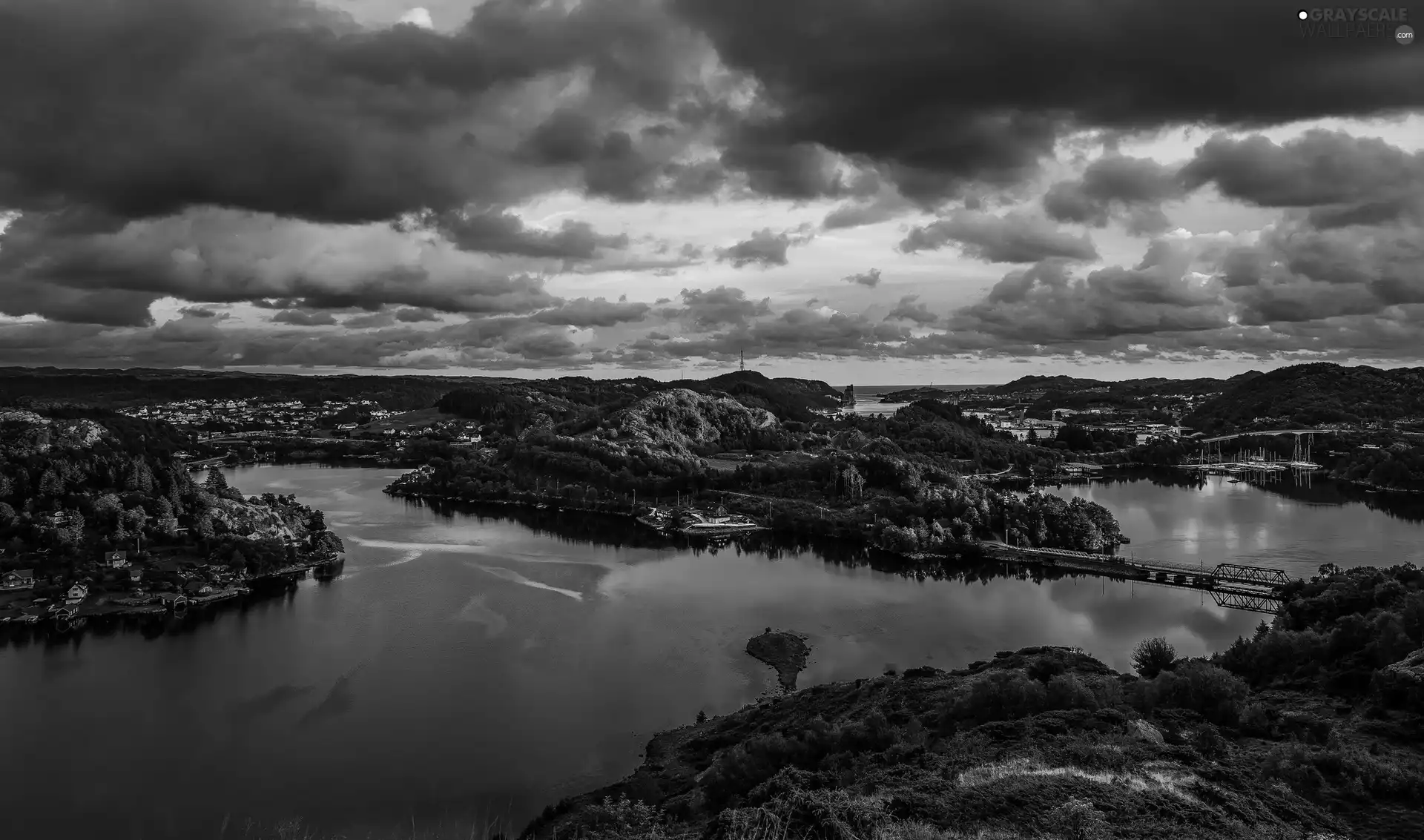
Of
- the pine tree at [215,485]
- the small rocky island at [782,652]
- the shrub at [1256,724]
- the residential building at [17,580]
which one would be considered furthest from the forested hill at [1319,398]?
the residential building at [17,580]

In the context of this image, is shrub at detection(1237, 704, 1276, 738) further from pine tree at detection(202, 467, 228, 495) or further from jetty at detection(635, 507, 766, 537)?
pine tree at detection(202, 467, 228, 495)

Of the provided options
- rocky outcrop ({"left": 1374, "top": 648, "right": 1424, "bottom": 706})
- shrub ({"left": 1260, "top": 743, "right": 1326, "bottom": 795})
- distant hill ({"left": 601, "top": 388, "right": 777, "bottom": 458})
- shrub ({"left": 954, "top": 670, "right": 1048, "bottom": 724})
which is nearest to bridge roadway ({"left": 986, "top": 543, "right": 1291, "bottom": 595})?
rocky outcrop ({"left": 1374, "top": 648, "right": 1424, "bottom": 706})

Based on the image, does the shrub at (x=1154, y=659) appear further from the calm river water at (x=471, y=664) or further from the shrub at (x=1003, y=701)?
the shrub at (x=1003, y=701)

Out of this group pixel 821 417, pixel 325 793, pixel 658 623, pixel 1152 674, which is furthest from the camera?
pixel 821 417

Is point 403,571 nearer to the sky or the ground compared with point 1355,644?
nearer to the ground

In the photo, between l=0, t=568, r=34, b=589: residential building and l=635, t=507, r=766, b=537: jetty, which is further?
l=635, t=507, r=766, b=537: jetty

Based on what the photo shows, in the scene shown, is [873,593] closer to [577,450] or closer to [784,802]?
[784,802]

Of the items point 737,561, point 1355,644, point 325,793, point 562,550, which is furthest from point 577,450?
point 1355,644
